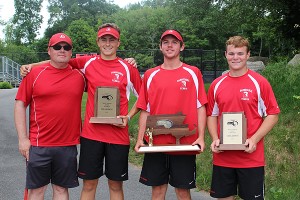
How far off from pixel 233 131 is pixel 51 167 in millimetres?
2018

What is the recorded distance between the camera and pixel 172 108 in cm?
479

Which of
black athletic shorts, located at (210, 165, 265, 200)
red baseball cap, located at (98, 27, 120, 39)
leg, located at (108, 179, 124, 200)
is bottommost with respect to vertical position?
leg, located at (108, 179, 124, 200)

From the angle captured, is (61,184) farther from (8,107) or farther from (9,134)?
(8,107)

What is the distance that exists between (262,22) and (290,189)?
12767 millimetres

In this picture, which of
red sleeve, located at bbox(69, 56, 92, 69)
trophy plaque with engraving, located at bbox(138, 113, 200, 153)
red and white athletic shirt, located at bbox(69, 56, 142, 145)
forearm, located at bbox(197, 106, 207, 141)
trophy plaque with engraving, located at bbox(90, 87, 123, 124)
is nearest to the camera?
trophy plaque with engraving, located at bbox(138, 113, 200, 153)

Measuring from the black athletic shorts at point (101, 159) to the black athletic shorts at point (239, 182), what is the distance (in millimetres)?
1064

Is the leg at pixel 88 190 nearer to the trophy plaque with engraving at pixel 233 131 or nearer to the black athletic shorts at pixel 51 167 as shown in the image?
the black athletic shorts at pixel 51 167

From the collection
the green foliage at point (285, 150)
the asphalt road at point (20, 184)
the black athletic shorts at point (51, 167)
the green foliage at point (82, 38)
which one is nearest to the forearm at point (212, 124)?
the black athletic shorts at point (51, 167)

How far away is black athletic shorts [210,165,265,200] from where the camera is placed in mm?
4578

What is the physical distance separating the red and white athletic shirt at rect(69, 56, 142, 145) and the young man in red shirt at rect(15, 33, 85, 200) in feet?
0.47

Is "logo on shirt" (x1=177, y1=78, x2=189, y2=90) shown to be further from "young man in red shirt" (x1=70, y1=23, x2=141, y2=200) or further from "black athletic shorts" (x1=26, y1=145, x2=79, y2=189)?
"black athletic shorts" (x1=26, y1=145, x2=79, y2=189)

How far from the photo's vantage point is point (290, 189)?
629 centimetres

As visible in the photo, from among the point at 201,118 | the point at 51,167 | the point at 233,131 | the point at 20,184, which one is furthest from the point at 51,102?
the point at 20,184

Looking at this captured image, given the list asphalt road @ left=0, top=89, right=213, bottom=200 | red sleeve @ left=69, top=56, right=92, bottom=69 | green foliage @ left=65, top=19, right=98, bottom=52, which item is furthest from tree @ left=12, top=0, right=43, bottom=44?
red sleeve @ left=69, top=56, right=92, bottom=69
